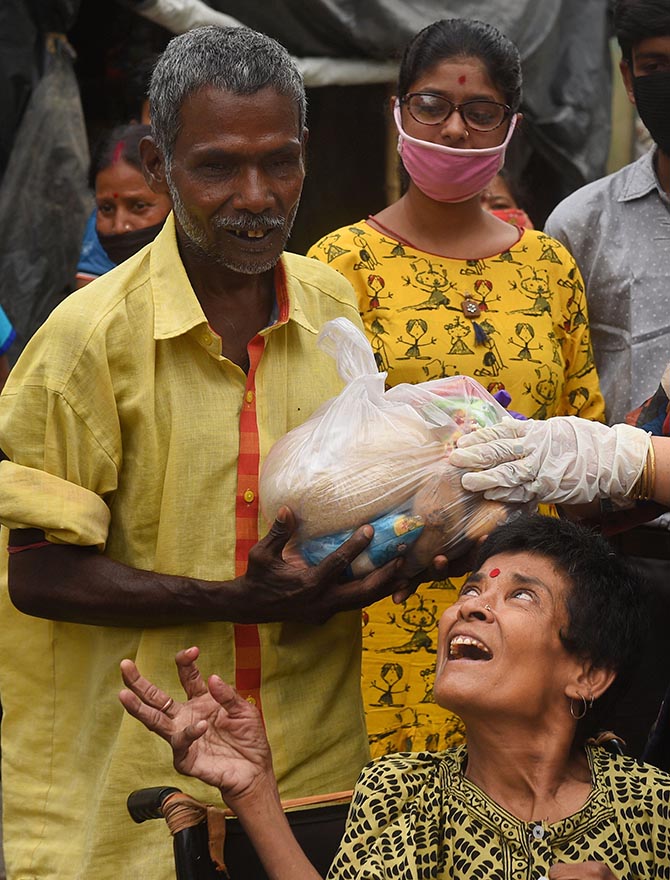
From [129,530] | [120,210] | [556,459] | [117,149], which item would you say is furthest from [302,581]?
[117,149]

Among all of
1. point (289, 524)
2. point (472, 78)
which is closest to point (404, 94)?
point (472, 78)

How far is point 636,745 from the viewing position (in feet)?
11.9

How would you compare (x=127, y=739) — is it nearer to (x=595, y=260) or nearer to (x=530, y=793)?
(x=530, y=793)

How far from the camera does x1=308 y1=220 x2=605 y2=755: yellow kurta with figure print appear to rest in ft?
10.8

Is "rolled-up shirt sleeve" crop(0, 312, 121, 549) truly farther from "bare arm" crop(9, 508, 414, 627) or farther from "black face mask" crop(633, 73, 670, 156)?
"black face mask" crop(633, 73, 670, 156)

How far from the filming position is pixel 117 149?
5.13 m

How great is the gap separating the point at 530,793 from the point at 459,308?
1.46 meters

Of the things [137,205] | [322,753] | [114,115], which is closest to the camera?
[322,753]

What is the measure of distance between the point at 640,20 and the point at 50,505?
2.35m

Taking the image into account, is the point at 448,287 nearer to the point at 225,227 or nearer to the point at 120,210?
the point at 225,227

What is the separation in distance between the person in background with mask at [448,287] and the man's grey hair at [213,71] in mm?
989

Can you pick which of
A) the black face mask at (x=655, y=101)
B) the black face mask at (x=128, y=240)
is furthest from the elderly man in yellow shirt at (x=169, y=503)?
the black face mask at (x=128, y=240)

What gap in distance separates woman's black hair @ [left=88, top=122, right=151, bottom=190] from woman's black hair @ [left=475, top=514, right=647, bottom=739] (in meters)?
3.00

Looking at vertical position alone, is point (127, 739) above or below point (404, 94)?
below
